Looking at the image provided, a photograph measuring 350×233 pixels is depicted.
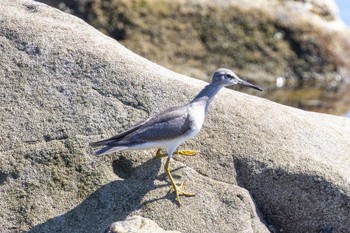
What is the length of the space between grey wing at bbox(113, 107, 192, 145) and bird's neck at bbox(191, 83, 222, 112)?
262mm

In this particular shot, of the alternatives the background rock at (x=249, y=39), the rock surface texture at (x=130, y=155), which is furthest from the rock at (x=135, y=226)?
the background rock at (x=249, y=39)

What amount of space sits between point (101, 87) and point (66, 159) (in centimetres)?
90

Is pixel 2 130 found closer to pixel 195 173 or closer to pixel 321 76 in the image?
pixel 195 173

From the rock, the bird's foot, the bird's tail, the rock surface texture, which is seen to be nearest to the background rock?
the rock surface texture

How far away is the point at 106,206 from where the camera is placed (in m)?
8.36

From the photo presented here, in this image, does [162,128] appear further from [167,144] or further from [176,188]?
[176,188]

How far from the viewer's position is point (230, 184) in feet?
28.1

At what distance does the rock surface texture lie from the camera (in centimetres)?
834

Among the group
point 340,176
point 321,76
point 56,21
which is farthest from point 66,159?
point 321,76

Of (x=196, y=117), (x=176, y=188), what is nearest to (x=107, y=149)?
(x=176, y=188)

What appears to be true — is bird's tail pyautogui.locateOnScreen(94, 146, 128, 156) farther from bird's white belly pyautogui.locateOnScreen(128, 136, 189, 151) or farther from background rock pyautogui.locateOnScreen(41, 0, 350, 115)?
background rock pyautogui.locateOnScreen(41, 0, 350, 115)

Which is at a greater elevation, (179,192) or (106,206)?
(179,192)

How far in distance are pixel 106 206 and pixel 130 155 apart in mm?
602

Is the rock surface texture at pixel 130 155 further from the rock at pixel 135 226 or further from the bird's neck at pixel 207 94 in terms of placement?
the rock at pixel 135 226
